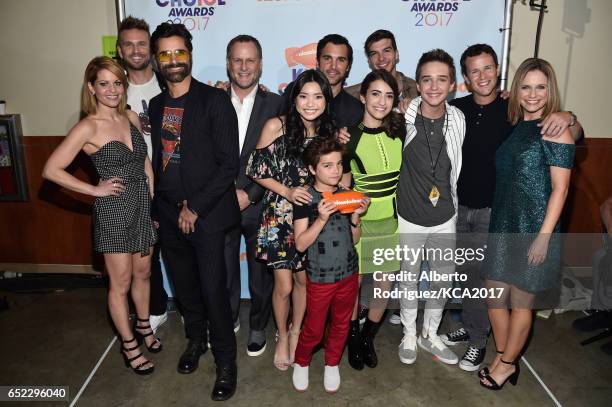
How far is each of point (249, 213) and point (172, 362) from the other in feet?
3.72

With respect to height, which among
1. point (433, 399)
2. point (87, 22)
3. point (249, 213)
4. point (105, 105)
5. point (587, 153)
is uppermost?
point (87, 22)

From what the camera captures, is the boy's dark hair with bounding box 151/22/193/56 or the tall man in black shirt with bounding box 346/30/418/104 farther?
the tall man in black shirt with bounding box 346/30/418/104

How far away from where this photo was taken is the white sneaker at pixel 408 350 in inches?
121

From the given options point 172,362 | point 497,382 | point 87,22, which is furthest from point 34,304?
point 497,382

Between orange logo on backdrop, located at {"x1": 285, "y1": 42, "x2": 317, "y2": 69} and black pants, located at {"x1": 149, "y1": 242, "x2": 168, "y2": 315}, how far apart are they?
1790 mm

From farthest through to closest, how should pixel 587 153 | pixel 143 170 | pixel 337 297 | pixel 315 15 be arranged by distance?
pixel 587 153 → pixel 315 15 → pixel 143 170 → pixel 337 297

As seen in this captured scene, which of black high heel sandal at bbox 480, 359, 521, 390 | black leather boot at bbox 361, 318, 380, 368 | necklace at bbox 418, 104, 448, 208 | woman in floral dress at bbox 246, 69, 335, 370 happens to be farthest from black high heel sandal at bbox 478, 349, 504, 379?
woman in floral dress at bbox 246, 69, 335, 370

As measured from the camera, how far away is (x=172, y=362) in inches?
123

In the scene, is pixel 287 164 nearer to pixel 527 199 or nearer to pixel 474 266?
pixel 527 199

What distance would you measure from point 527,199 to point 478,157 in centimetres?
44

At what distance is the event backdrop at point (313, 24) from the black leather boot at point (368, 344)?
2.00 metres

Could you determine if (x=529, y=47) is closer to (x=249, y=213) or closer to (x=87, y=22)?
(x=249, y=213)

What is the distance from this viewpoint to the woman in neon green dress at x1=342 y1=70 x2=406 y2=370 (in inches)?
102

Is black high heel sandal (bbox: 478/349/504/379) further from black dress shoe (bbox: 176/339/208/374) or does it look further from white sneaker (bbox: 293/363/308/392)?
black dress shoe (bbox: 176/339/208/374)
